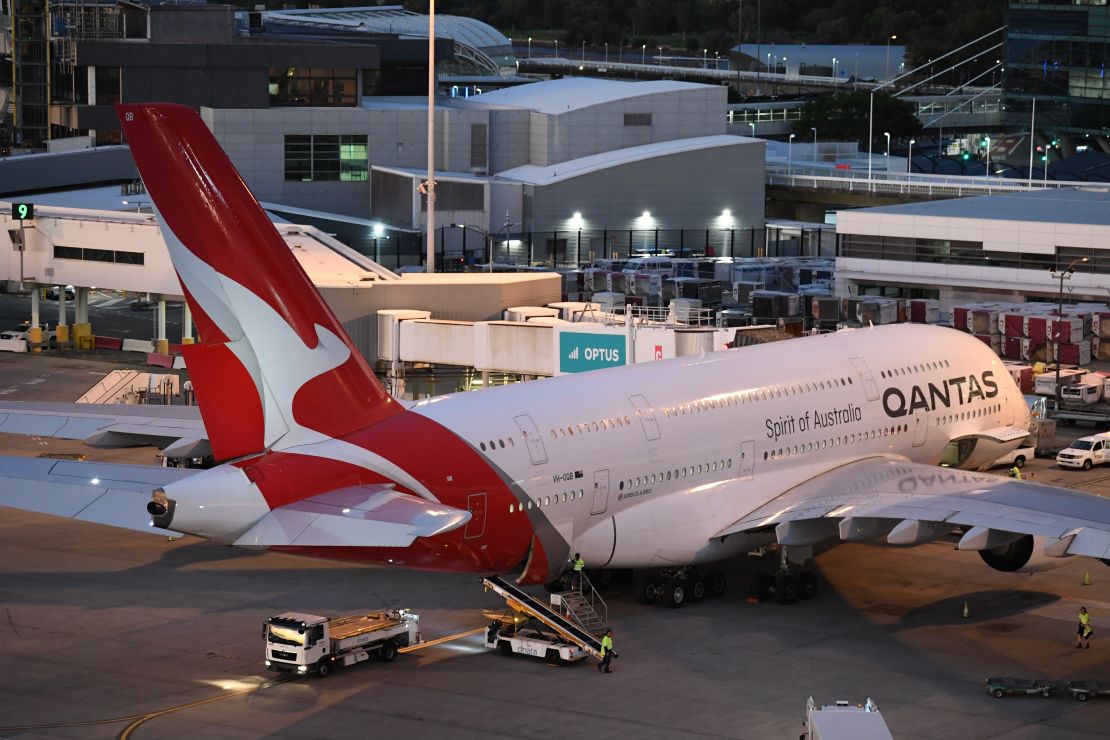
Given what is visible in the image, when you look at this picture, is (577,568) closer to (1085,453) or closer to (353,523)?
(353,523)

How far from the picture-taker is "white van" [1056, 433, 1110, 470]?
212ft

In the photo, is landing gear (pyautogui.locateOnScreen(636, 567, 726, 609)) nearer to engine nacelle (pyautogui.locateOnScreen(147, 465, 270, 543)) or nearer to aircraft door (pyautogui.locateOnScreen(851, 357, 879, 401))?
aircraft door (pyautogui.locateOnScreen(851, 357, 879, 401))

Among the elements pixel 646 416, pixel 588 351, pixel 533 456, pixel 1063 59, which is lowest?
pixel 533 456

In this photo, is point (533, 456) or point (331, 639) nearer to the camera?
point (331, 639)

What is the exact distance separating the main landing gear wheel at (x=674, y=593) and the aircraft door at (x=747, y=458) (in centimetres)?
349

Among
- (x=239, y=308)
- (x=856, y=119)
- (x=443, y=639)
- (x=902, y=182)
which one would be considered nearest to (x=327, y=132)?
(x=902, y=182)

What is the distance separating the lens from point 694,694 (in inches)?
1511

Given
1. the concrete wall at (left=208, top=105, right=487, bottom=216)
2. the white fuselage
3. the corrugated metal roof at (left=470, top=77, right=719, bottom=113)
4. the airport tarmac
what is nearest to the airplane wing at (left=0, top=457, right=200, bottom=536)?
the airport tarmac

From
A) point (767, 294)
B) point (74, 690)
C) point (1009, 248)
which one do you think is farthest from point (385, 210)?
point (74, 690)

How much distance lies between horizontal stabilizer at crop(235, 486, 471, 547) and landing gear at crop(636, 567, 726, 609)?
34.3 ft

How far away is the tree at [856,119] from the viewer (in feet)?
641

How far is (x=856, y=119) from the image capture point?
19512 cm

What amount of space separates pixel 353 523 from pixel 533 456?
7684mm

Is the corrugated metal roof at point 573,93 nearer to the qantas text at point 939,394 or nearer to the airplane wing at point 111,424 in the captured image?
the qantas text at point 939,394
